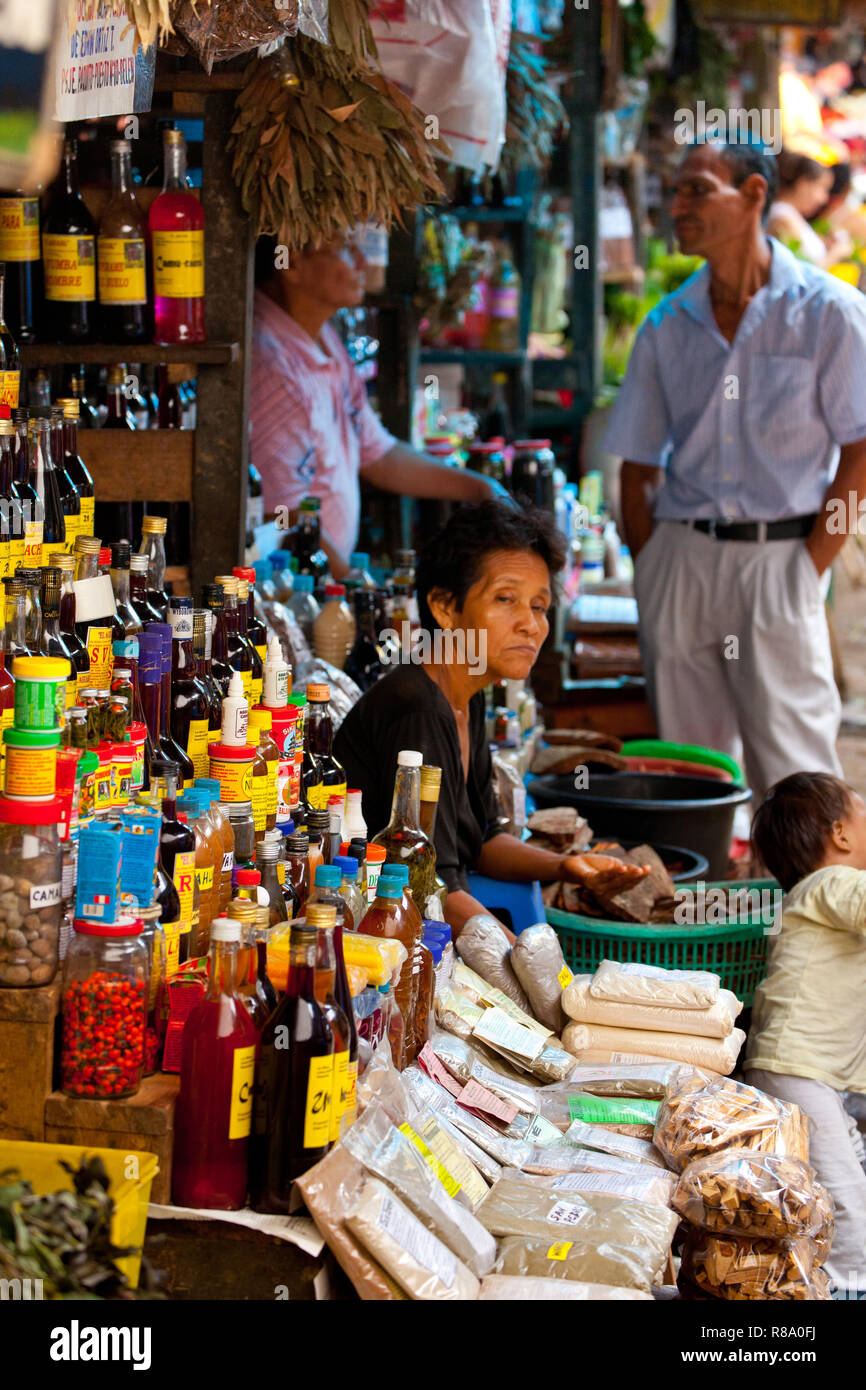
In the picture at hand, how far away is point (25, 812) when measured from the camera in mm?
1705

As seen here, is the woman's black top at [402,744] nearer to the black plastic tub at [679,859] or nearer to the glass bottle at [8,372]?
the black plastic tub at [679,859]

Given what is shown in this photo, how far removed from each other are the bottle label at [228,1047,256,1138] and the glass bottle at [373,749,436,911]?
74cm

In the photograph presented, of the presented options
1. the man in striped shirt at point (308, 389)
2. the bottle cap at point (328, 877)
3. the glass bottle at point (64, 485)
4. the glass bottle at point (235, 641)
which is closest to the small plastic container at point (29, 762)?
the bottle cap at point (328, 877)

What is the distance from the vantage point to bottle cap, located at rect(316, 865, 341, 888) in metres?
1.93

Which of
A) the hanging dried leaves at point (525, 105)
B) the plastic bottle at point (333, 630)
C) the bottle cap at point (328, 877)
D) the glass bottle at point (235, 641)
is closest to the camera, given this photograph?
the bottle cap at point (328, 877)

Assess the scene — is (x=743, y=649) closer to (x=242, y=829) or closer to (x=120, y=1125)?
(x=242, y=829)

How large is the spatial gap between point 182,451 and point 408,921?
1257 mm

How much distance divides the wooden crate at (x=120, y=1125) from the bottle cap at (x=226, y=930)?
0.66 ft

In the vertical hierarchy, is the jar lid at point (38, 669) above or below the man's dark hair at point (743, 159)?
below

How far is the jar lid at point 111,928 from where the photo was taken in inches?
67.9

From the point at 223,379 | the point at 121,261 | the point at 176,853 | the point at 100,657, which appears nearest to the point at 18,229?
the point at 121,261

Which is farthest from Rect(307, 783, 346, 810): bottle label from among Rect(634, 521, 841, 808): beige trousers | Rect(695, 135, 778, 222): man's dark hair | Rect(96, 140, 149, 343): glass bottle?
Rect(695, 135, 778, 222): man's dark hair

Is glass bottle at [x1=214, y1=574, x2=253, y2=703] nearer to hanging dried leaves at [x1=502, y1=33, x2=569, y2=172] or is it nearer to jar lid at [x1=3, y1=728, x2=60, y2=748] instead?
jar lid at [x1=3, y1=728, x2=60, y2=748]
